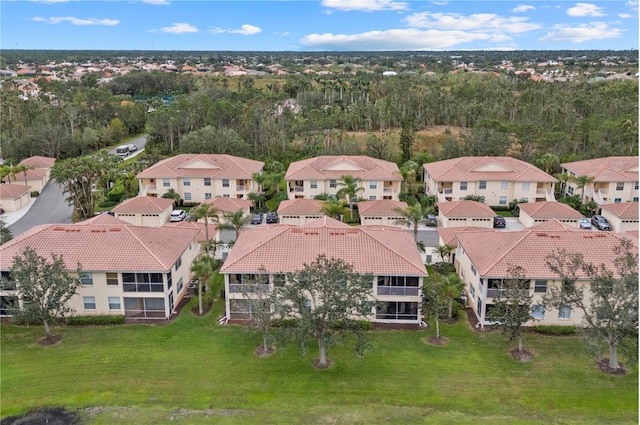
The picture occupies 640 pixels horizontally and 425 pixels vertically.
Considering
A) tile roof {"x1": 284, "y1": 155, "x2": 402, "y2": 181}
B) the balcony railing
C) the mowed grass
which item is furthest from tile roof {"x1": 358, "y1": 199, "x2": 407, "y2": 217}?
the mowed grass

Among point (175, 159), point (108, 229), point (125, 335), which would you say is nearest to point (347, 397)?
point (125, 335)

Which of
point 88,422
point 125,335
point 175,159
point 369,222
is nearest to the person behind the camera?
point 88,422

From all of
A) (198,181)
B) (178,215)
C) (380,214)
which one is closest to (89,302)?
(178,215)

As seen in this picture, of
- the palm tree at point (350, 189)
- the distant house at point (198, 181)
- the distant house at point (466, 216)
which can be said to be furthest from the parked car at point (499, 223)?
the distant house at point (198, 181)

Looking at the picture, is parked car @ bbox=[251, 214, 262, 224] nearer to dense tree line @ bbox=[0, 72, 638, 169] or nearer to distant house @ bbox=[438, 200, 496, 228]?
distant house @ bbox=[438, 200, 496, 228]

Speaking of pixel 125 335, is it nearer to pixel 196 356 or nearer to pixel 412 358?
pixel 196 356

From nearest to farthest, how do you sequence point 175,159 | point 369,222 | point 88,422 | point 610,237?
1. point 88,422
2. point 610,237
3. point 369,222
4. point 175,159

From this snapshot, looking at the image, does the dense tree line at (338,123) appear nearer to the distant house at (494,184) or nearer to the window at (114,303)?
the distant house at (494,184)

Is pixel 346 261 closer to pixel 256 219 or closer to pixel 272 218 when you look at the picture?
pixel 272 218

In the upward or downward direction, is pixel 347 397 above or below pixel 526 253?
below
